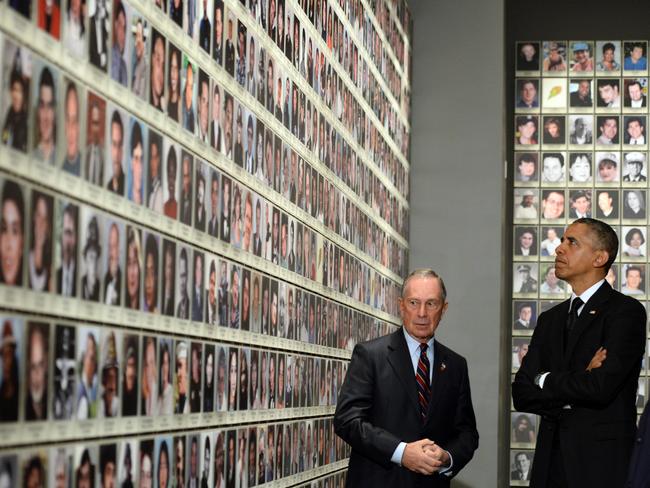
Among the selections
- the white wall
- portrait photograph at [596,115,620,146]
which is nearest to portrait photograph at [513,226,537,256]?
the white wall

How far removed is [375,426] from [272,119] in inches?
66.0

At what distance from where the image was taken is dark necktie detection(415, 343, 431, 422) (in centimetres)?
605

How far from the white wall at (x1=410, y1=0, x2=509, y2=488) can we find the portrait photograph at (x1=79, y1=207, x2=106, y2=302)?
7934 millimetres

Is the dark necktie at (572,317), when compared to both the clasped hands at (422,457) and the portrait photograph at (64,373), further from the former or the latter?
the portrait photograph at (64,373)

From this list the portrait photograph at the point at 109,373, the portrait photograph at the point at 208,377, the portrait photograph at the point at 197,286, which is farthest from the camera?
the portrait photograph at the point at 208,377

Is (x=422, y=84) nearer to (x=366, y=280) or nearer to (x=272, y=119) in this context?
(x=366, y=280)

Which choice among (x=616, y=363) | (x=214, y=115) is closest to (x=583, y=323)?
(x=616, y=363)

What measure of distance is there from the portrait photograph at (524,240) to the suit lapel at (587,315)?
17.7ft

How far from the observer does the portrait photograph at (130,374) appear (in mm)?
3750

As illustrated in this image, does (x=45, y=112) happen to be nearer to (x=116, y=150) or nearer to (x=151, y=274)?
(x=116, y=150)

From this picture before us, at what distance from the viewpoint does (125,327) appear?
3764 mm

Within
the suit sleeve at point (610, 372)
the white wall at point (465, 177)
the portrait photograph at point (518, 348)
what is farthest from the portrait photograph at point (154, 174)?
the portrait photograph at point (518, 348)

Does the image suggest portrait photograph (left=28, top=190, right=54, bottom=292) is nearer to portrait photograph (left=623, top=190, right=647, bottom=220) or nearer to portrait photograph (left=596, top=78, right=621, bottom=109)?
portrait photograph (left=623, top=190, right=647, bottom=220)

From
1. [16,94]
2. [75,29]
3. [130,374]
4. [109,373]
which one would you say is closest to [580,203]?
[130,374]
